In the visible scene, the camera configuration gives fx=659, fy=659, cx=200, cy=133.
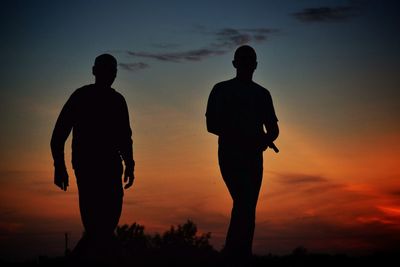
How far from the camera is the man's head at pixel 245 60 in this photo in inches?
410

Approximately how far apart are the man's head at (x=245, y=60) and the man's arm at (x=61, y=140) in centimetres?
269

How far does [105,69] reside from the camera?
9.77 metres

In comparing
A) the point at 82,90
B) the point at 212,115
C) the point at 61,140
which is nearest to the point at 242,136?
the point at 212,115

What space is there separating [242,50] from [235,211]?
2.54 metres

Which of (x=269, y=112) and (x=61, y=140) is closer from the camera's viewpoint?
(x=61, y=140)

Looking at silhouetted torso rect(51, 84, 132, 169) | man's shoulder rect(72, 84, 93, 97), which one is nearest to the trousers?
silhouetted torso rect(51, 84, 132, 169)

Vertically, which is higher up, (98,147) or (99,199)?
(98,147)

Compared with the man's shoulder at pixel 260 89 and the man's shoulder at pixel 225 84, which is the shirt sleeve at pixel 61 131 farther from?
the man's shoulder at pixel 260 89

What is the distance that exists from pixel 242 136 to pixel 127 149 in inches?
69.7

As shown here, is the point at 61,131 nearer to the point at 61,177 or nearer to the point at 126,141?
the point at 61,177

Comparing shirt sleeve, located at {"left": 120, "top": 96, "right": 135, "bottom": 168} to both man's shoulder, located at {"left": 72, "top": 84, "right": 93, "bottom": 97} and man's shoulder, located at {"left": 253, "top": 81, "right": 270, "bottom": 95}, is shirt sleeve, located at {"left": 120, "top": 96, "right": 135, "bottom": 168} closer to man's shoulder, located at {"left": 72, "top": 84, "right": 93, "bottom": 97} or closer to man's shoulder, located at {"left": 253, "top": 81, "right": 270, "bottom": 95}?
man's shoulder, located at {"left": 72, "top": 84, "right": 93, "bottom": 97}

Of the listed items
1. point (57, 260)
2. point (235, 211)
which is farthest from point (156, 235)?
point (235, 211)

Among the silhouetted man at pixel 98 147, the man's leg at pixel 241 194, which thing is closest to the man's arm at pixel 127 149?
the silhouetted man at pixel 98 147

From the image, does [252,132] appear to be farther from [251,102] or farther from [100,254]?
[100,254]
